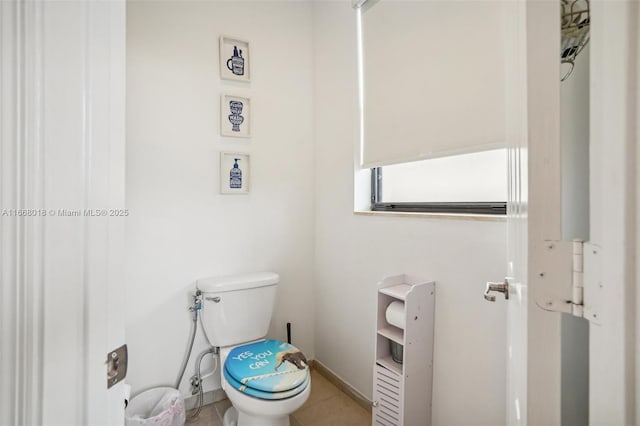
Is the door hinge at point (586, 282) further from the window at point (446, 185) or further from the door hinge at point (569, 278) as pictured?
the window at point (446, 185)

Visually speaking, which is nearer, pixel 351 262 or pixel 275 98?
pixel 351 262

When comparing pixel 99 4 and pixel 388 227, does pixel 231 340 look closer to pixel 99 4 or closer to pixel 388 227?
pixel 388 227

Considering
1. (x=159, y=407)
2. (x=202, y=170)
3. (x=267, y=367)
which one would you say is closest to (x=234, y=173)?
(x=202, y=170)

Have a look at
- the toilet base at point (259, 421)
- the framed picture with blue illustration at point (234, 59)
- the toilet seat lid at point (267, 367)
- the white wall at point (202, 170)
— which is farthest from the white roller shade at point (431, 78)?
the toilet base at point (259, 421)

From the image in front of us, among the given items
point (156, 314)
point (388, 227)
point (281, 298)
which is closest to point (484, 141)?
point (388, 227)

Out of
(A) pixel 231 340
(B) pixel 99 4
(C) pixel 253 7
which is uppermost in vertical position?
(C) pixel 253 7

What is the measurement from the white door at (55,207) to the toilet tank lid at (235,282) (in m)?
1.11

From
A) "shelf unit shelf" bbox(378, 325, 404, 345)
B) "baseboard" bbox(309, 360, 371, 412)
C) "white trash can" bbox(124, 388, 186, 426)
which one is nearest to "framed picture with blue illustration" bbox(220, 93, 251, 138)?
"shelf unit shelf" bbox(378, 325, 404, 345)

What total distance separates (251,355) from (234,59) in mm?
1620

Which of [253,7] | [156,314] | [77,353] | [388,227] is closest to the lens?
[77,353]

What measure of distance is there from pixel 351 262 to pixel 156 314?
1.07m

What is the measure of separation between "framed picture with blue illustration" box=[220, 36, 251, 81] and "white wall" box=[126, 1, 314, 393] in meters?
0.04

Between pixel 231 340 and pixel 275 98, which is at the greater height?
pixel 275 98

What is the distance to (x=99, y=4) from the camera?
0.45 metres
